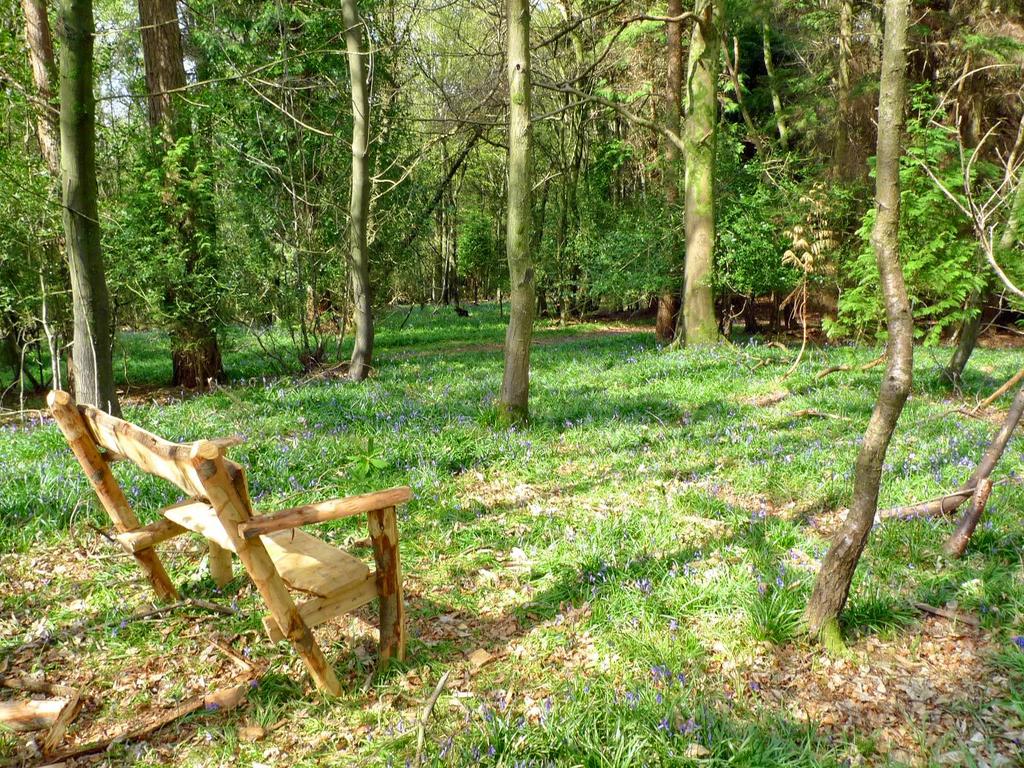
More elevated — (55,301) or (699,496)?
(55,301)

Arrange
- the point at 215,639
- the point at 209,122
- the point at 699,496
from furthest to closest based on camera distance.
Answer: the point at 209,122, the point at 699,496, the point at 215,639

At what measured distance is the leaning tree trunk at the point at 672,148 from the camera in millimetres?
15008

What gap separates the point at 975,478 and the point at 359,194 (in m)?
9.63

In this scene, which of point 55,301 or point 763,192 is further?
point 763,192

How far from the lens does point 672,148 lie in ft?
54.2

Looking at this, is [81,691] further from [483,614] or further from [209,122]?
[209,122]

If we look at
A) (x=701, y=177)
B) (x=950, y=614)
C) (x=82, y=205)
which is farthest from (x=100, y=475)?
(x=701, y=177)

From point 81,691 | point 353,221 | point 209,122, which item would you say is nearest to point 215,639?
point 81,691

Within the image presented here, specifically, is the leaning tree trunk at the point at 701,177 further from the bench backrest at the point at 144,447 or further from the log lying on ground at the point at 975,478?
the bench backrest at the point at 144,447

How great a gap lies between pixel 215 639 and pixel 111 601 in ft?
2.71

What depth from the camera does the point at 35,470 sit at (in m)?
4.99

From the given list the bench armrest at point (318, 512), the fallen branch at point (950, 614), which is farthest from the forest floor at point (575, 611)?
the bench armrest at point (318, 512)

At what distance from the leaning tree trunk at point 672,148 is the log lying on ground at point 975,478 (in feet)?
37.8

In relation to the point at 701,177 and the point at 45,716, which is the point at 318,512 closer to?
the point at 45,716
